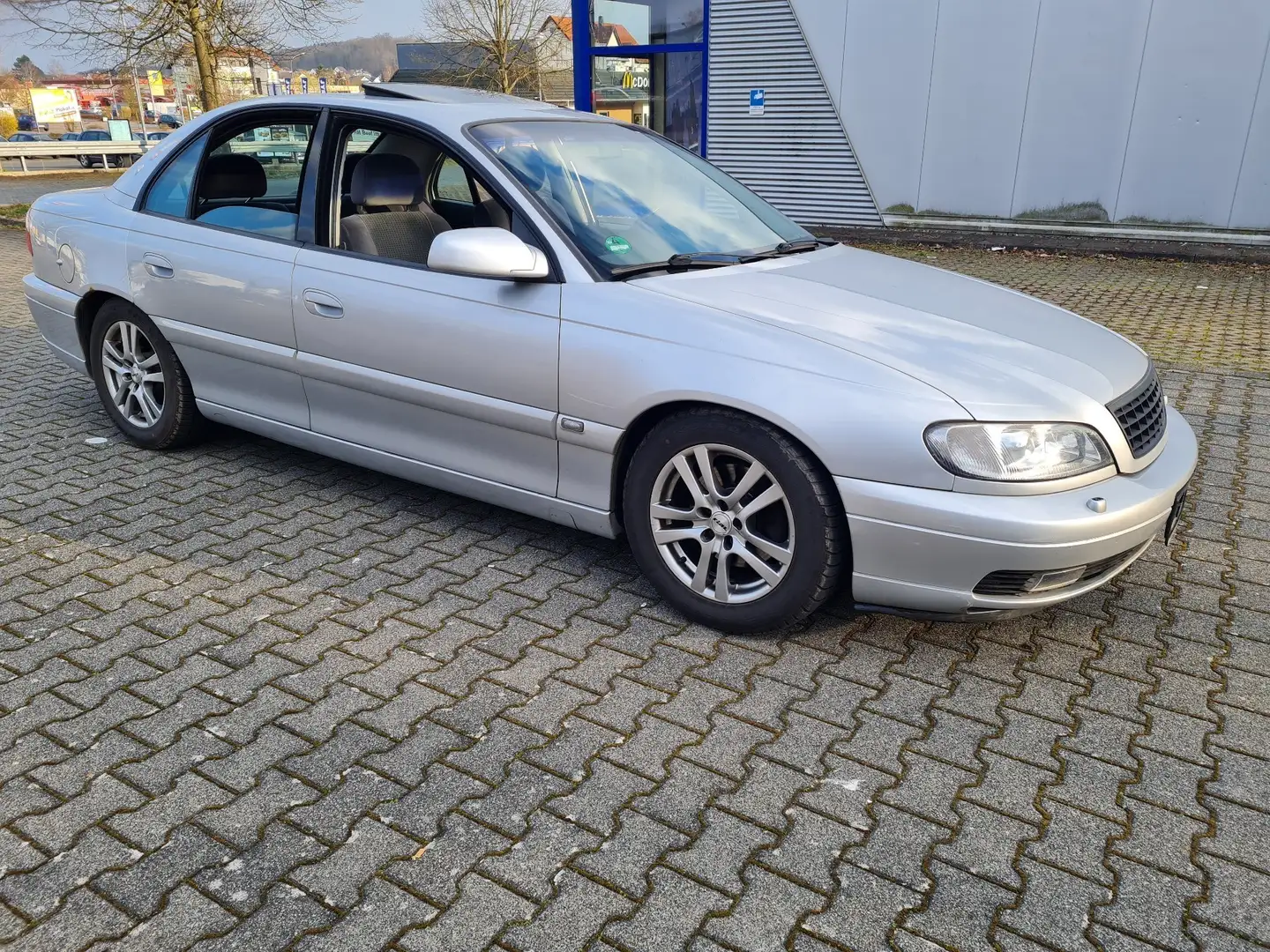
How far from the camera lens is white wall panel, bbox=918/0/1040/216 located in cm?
1202

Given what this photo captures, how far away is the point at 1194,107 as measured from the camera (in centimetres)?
1138

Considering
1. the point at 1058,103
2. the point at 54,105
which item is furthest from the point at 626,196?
the point at 54,105

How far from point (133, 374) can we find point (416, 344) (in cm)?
200

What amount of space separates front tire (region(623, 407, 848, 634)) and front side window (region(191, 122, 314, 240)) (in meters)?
1.97

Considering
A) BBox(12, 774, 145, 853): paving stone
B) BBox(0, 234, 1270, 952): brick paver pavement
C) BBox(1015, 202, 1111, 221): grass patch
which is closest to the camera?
BBox(0, 234, 1270, 952): brick paver pavement

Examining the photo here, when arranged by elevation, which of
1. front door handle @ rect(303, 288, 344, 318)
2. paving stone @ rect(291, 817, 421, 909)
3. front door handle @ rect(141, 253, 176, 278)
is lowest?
paving stone @ rect(291, 817, 421, 909)

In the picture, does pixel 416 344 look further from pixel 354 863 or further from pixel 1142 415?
pixel 1142 415

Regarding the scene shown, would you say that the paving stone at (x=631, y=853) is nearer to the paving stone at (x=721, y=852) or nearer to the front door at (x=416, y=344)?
the paving stone at (x=721, y=852)

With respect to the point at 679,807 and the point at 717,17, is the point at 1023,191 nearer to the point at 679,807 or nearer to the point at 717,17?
the point at 717,17

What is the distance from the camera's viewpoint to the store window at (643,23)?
47.5 ft

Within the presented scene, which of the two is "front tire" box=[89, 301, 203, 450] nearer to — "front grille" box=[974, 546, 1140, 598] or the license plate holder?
"front grille" box=[974, 546, 1140, 598]

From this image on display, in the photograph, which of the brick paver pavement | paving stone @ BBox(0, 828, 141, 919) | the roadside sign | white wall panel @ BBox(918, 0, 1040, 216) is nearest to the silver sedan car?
the brick paver pavement

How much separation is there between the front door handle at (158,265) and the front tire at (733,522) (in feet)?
8.17

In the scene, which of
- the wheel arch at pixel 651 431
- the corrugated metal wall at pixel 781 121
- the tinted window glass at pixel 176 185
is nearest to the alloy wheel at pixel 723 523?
the wheel arch at pixel 651 431
